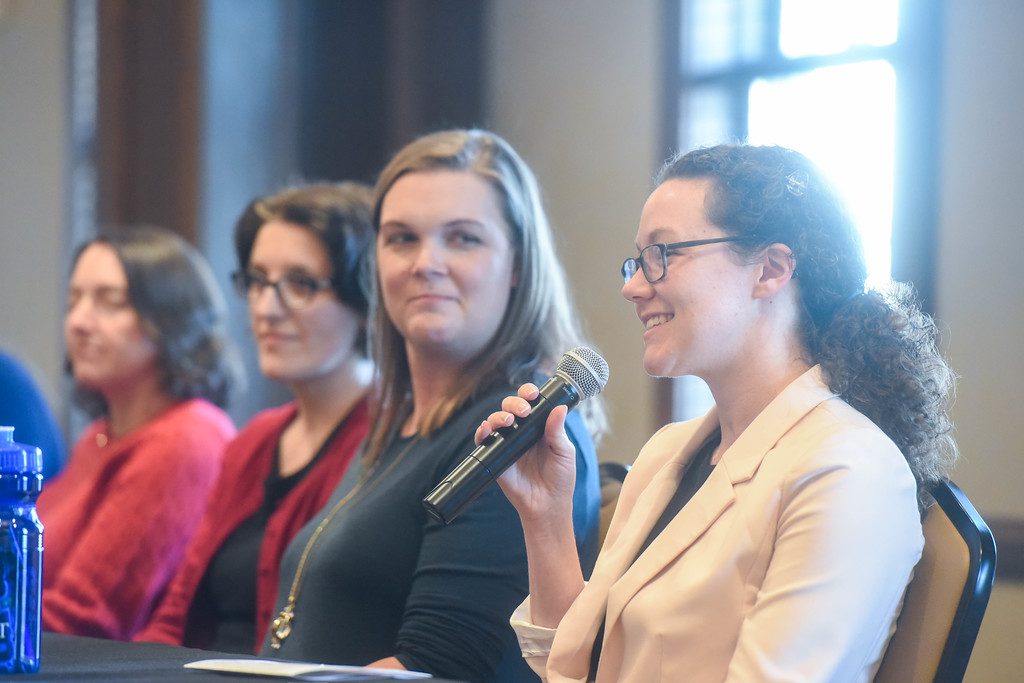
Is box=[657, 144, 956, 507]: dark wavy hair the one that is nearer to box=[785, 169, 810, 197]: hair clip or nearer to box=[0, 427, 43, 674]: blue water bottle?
box=[785, 169, 810, 197]: hair clip

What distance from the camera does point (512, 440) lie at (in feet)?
4.95

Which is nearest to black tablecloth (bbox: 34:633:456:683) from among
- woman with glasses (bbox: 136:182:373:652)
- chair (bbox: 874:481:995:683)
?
chair (bbox: 874:481:995:683)

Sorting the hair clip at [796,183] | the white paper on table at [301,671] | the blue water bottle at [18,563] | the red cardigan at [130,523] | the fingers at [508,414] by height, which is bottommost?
the red cardigan at [130,523]

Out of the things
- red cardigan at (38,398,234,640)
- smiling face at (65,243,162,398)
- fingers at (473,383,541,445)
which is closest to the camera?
fingers at (473,383,541,445)

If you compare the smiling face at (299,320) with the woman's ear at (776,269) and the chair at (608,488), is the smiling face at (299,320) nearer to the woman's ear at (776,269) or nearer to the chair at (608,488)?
the chair at (608,488)

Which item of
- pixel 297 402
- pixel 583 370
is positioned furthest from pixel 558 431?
pixel 297 402

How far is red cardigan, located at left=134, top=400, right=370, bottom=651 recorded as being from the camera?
2531 millimetres

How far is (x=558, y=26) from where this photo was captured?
4.59 m

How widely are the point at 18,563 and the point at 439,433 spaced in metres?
0.83

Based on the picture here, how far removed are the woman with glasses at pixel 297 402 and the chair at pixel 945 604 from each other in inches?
56.6

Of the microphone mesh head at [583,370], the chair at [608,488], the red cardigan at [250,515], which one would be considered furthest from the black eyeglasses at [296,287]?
the microphone mesh head at [583,370]

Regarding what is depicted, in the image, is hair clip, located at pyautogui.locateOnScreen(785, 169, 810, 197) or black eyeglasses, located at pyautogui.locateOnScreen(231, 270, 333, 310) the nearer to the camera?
hair clip, located at pyautogui.locateOnScreen(785, 169, 810, 197)

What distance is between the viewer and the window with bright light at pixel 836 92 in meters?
3.46

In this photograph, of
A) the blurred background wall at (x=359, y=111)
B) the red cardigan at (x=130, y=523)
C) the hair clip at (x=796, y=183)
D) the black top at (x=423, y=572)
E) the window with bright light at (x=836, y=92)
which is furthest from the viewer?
the blurred background wall at (x=359, y=111)
